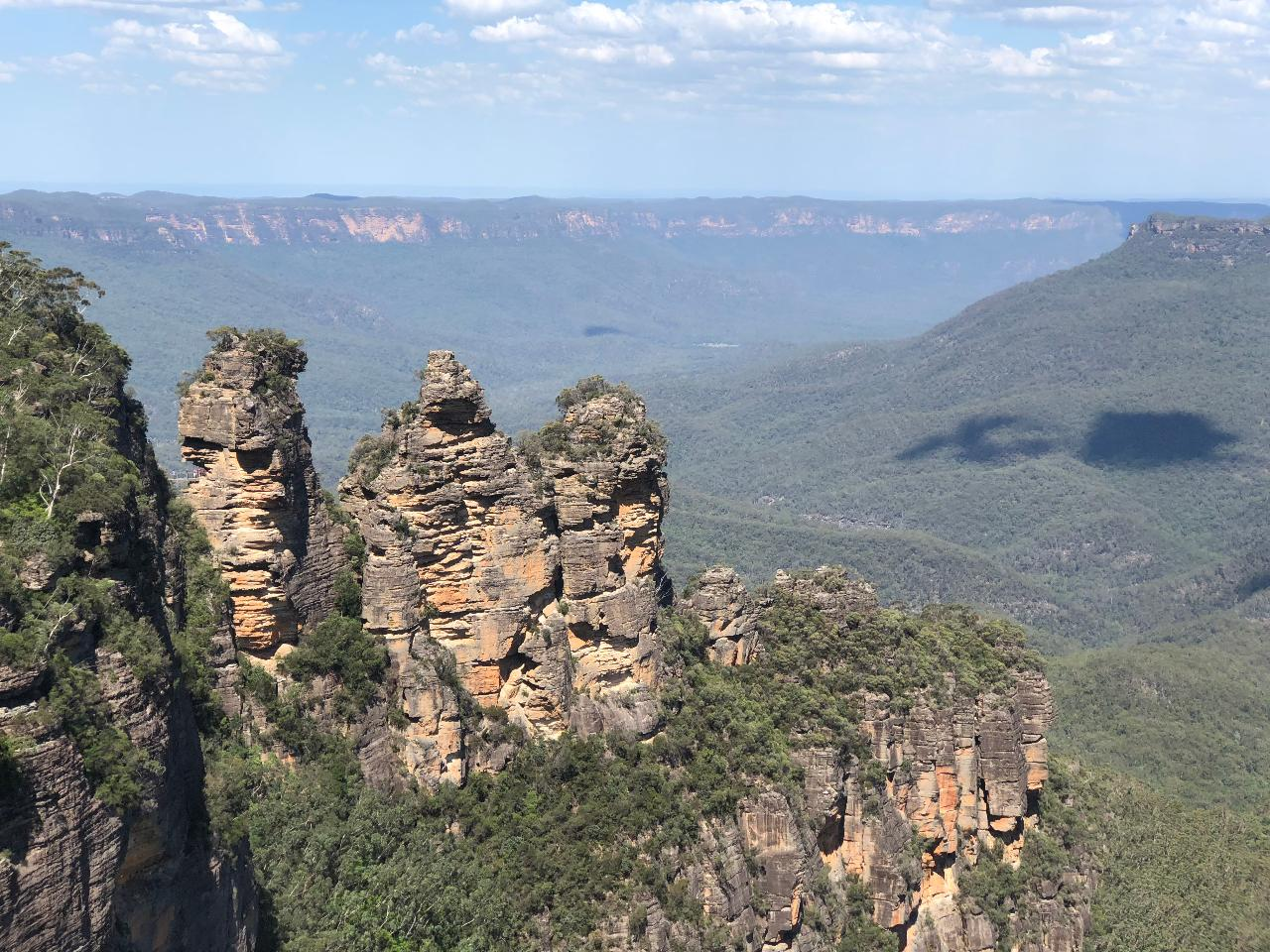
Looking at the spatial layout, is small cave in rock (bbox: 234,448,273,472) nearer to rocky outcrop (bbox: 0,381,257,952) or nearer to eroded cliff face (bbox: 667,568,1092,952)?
rocky outcrop (bbox: 0,381,257,952)

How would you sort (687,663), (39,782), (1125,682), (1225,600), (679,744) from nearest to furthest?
(39,782)
(679,744)
(687,663)
(1125,682)
(1225,600)

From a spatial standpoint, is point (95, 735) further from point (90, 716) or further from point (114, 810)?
point (114, 810)

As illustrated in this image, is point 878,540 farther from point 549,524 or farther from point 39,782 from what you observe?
point 39,782

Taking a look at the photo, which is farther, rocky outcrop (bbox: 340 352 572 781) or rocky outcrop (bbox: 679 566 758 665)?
rocky outcrop (bbox: 679 566 758 665)

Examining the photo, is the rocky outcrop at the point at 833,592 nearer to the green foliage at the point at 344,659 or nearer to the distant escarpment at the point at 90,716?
the green foliage at the point at 344,659

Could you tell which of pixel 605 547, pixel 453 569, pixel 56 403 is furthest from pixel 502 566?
pixel 56 403

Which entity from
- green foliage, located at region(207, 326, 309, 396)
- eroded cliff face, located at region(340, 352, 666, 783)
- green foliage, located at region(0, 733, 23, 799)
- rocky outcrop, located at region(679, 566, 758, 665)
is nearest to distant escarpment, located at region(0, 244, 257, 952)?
green foliage, located at region(0, 733, 23, 799)

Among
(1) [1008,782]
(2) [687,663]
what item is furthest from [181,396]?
(1) [1008,782]
